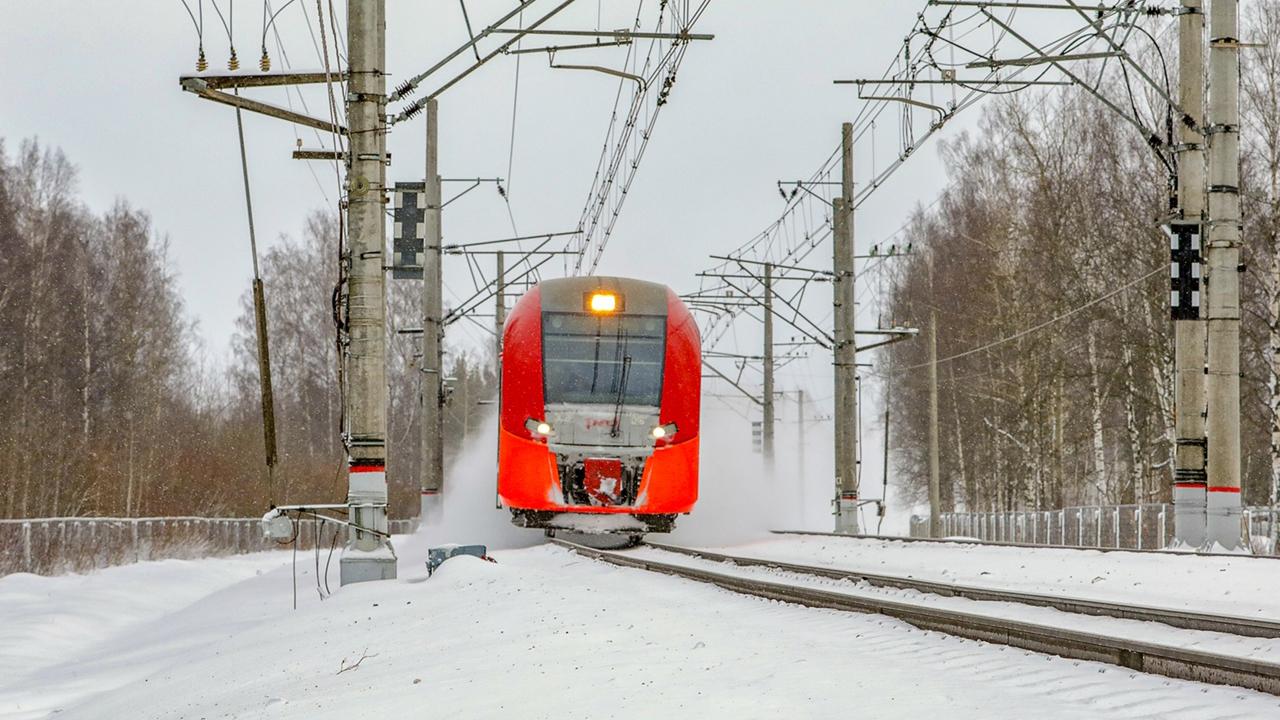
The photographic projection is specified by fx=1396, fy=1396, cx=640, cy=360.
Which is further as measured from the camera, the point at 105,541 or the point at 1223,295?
the point at 105,541

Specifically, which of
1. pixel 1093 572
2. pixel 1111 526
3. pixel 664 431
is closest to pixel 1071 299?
pixel 1111 526

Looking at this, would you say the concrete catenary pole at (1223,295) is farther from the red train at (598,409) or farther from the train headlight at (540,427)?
the train headlight at (540,427)

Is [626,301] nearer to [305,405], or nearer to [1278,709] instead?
[1278,709]

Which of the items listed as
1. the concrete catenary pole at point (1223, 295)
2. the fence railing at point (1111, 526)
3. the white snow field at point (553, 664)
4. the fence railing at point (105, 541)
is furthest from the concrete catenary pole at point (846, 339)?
the fence railing at point (105, 541)

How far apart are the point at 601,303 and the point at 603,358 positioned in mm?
766

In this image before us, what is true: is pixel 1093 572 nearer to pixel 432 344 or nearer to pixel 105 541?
pixel 432 344

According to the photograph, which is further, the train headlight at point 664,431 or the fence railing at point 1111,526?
the fence railing at point 1111,526

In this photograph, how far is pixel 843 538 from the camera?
67.2 ft

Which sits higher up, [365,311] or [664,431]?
[365,311]

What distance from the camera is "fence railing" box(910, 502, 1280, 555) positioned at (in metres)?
22.5

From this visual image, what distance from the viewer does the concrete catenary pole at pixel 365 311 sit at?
14.0 meters

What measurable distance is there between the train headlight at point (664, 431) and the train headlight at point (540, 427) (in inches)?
53.0

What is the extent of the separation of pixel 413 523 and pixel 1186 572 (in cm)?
3217

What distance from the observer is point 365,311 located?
14.0 metres
